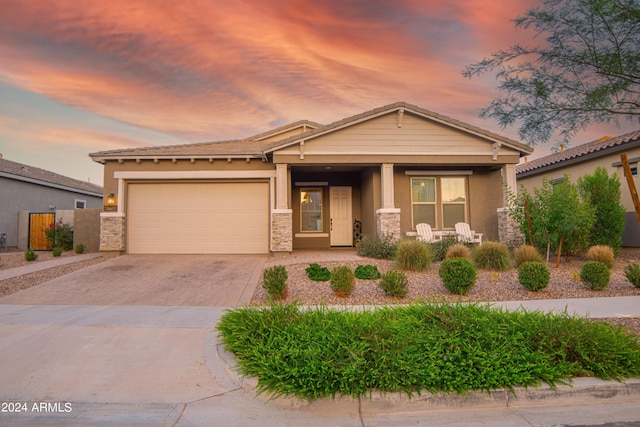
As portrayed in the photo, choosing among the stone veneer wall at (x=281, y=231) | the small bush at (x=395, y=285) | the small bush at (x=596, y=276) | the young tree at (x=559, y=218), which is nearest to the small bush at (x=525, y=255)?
the young tree at (x=559, y=218)

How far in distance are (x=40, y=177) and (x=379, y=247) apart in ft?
59.7

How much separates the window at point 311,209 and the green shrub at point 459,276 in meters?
8.82

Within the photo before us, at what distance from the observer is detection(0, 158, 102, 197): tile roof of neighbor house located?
18.1 metres

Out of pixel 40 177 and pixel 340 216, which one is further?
pixel 40 177

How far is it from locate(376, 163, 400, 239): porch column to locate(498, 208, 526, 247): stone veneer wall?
381 centimetres

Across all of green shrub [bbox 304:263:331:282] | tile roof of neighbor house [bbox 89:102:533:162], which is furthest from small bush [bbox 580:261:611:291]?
tile roof of neighbor house [bbox 89:102:533:162]

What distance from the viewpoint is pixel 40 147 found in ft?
55.3

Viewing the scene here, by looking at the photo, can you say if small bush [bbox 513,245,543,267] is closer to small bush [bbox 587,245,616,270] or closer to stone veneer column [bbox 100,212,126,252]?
small bush [bbox 587,245,616,270]

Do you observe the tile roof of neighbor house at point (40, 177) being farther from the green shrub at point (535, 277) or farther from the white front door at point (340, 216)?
the green shrub at point (535, 277)

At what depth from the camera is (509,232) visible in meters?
13.2

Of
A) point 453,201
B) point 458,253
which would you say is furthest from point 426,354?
point 453,201

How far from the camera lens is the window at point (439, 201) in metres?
14.4

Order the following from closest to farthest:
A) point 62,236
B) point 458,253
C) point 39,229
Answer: point 458,253 → point 62,236 → point 39,229

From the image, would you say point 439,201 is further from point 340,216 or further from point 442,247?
point 340,216
